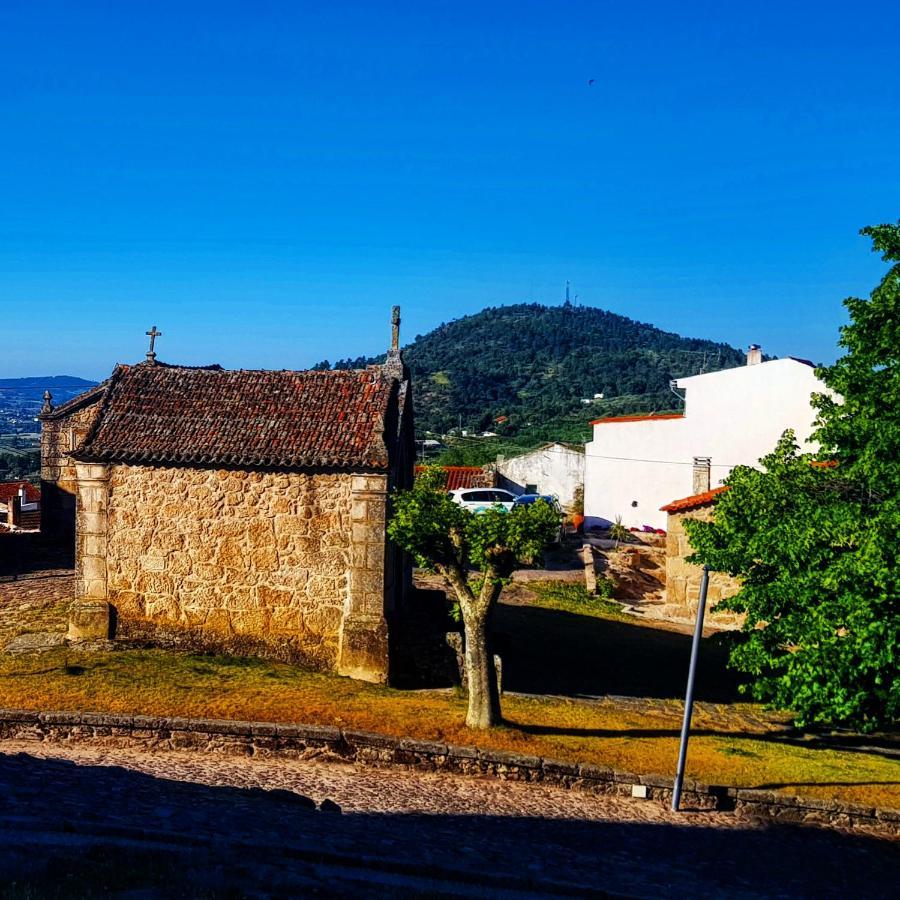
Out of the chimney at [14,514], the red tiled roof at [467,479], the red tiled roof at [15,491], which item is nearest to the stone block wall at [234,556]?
the chimney at [14,514]

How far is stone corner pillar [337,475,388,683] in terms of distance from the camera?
16719 mm

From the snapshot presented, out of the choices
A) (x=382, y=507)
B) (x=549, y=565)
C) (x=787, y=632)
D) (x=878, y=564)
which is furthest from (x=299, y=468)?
(x=549, y=565)

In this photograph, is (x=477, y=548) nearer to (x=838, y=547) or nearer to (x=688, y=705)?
(x=688, y=705)

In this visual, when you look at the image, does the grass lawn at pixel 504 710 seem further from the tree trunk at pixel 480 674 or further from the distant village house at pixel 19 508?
the distant village house at pixel 19 508

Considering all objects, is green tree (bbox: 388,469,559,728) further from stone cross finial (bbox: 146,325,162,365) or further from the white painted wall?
the white painted wall

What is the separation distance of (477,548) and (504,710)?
129 inches

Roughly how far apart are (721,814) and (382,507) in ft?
24.7

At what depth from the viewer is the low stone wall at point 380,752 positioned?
40.0ft

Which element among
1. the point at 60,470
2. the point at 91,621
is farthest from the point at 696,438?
the point at 91,621

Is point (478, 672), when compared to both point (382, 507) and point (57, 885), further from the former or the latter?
point (57, 885)

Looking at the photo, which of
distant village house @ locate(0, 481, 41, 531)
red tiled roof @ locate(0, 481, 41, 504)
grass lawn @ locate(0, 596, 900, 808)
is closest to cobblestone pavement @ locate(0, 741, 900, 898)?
grass lawn @ locate(0, 596, 900, 808)

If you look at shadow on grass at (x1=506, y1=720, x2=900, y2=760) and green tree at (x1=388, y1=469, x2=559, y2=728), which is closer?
green tree at (x1=388, y1=469, x2=559, y2=728)

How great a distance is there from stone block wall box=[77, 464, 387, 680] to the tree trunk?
119 inches

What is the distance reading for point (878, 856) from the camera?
37.1ft
